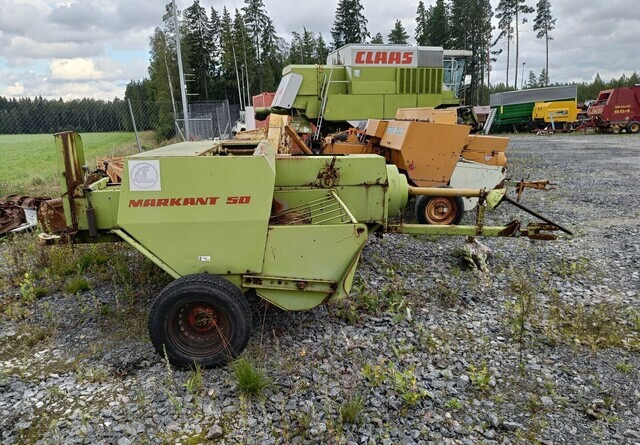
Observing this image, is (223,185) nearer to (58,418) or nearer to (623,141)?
(58,418)

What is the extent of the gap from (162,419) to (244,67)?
162 feet

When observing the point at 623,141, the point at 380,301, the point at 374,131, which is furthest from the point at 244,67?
the point at 380,301

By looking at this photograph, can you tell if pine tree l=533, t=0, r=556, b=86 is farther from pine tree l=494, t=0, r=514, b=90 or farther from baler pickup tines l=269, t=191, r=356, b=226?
baler pickup tines l=269, t=191, r=356, b=226

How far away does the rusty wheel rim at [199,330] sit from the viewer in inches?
140

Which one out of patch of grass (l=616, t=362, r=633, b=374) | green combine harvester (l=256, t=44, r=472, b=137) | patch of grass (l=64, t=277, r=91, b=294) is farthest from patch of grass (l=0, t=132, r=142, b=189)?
patch of grass (l=616, t=362, r=633, b=374)

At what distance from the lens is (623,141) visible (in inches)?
883

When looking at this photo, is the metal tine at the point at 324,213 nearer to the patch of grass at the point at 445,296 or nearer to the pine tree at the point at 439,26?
the patch of grass at the point at 445,296

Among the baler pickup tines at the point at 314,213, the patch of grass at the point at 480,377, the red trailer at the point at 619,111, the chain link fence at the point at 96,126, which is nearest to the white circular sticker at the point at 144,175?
the baler pickup tines at the point at 314,213

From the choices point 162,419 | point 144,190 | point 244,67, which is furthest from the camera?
point 244,67

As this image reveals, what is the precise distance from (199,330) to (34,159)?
2268 centimetres

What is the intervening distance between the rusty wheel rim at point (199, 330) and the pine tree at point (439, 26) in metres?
53.5

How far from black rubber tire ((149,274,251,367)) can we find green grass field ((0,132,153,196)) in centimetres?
278

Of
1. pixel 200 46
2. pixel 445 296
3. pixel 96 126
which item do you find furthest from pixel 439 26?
pixel 445 296

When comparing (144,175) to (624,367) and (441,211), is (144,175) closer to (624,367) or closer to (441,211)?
(624,367)
